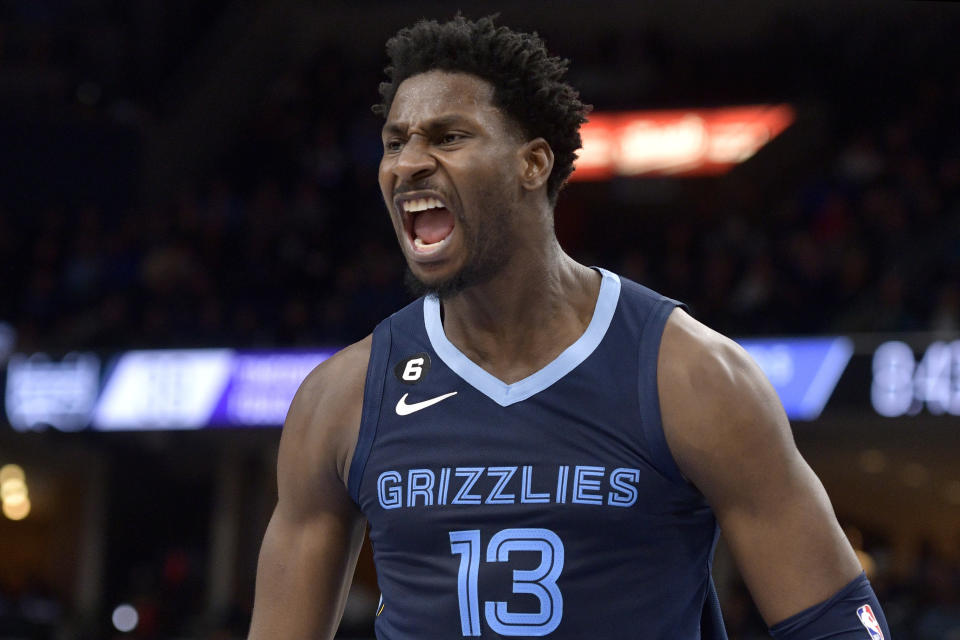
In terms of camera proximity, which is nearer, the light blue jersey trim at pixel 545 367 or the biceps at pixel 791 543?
the biceps at pixel 791 543

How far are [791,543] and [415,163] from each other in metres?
0.97

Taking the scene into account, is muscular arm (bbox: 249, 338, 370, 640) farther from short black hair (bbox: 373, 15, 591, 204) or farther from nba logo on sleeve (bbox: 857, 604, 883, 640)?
nba logo on sleeve (bbox: 857, 604, 883, 640)

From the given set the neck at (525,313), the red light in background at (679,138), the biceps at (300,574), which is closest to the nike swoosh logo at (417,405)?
the neck at (525,313)

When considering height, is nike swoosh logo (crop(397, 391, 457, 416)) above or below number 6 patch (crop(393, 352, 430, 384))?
below

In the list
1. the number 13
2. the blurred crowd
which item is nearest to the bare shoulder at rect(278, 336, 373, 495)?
the number 13

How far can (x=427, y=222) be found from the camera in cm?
258

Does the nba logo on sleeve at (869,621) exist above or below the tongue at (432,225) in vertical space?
below

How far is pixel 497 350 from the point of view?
8.71ft

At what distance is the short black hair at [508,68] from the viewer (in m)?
2.60

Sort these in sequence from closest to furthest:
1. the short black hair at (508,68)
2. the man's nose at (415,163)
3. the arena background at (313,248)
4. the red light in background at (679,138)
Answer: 1. the man's nose at (415,163)
2. the short black hair at (508,68)
3. the arena background at (313,248)
4. the red light in background at (679,138)

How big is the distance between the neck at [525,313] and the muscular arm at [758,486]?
1.03 feet

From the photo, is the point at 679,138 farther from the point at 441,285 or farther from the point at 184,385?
the point at 441,285

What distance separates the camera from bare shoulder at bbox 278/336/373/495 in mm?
2660

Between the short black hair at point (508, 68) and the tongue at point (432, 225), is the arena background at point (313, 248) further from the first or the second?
the tongue at point (432, 225)
